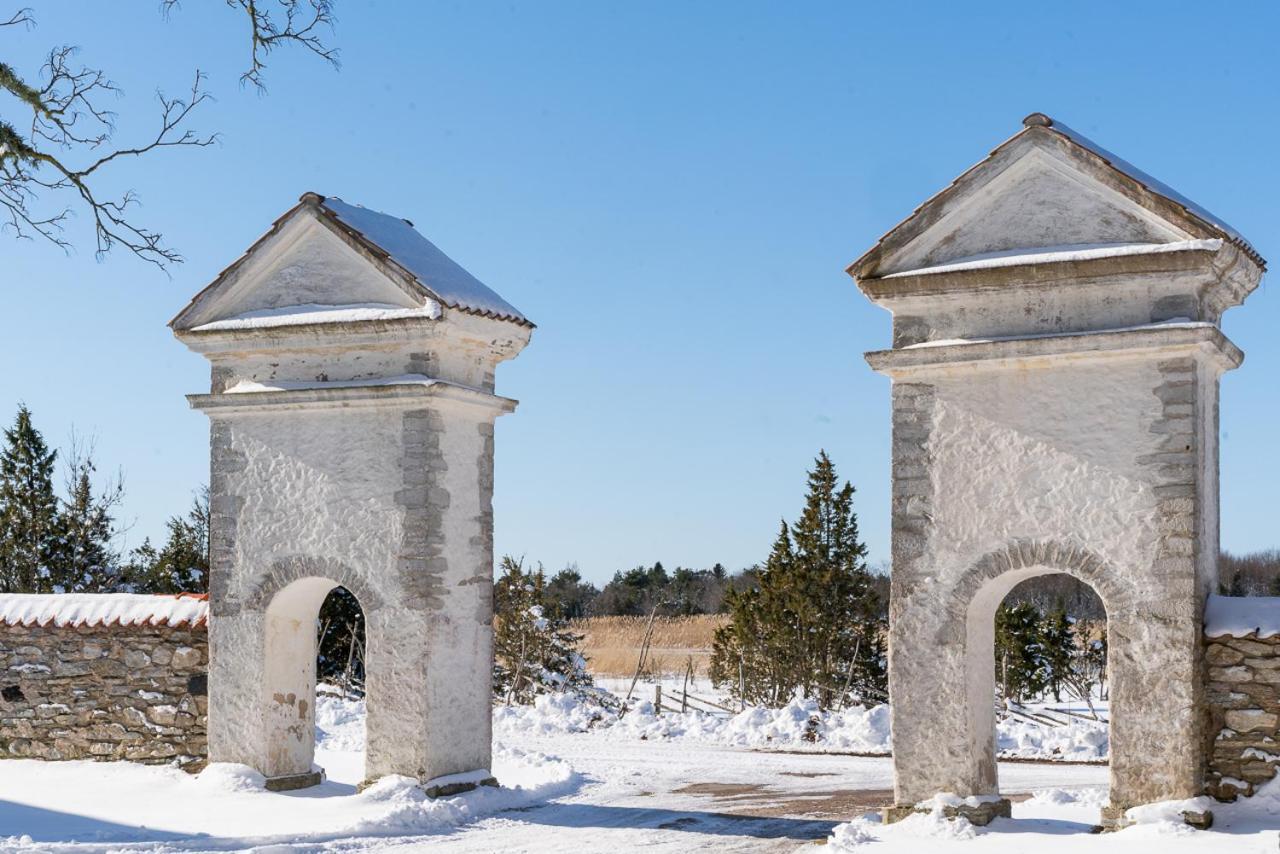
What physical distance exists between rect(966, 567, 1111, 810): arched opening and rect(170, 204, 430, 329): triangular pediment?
606 cm

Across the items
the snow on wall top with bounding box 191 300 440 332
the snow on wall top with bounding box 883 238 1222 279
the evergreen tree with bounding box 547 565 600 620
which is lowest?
the evergreen tree with bounding box 547 565 600 620

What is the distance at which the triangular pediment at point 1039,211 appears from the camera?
10.5 m

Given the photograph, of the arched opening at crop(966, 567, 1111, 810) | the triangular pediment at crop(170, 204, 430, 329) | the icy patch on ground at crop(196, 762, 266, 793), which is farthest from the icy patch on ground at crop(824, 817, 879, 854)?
the triangular pediment at crop(170, 204, 430, 329)

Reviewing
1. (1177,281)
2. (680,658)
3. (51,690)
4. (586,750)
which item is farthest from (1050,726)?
(680,658)

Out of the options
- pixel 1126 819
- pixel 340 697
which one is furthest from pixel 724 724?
pixel 1126 819

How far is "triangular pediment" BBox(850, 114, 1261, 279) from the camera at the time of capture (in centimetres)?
1048

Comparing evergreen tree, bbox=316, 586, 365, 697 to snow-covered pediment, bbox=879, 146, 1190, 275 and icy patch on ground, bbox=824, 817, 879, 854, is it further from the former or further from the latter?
snow-covered pediment, bbox=879, 146, 1190, 275

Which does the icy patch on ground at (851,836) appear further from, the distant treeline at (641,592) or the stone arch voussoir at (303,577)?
the distant treeline at (641,592)

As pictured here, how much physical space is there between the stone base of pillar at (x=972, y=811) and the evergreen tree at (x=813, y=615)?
1119 centimetres

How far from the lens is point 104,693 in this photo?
45.8ft

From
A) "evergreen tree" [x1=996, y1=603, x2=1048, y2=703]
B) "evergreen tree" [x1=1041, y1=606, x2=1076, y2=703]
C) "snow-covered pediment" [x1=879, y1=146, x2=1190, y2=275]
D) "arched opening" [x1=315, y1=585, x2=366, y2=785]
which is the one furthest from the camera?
"evergreen tree" [x1=1041, y1=606, x2=1076, y2=703]

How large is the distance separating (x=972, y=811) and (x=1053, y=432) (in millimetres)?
2928

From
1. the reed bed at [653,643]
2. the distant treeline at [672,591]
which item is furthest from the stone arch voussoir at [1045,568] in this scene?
the distant treeline at [672,591]

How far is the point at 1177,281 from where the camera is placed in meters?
10.4
